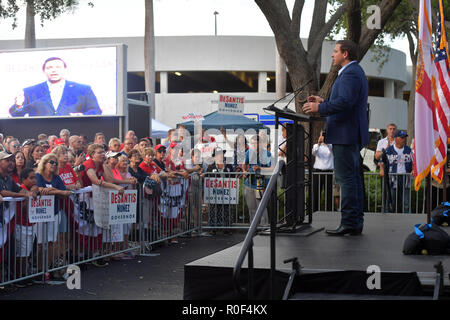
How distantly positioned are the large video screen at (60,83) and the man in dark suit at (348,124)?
11.2 meters

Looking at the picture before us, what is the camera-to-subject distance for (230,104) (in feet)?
50.6

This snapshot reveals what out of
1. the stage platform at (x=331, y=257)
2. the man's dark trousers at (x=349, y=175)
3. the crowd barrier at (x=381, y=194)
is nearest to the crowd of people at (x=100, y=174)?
the crowd barrier at (x=381, y=194)

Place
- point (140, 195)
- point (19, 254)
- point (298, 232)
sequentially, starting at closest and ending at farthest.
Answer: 1. point (298, 232)
2. point (19, 254)
3. point (140, 195)

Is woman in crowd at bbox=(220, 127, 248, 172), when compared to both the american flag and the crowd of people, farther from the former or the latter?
the american flag

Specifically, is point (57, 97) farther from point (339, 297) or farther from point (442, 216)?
point (339, 297)

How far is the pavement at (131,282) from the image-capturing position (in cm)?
721

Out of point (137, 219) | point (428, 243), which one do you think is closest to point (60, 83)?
point (137, 219)

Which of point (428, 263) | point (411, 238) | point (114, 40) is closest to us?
point (428, 263)

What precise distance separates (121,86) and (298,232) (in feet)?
35.9

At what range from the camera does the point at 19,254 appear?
773 cm

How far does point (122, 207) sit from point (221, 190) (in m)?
3.55

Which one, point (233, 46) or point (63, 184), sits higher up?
point (233, 46)

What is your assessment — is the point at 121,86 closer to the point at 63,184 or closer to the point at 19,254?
the point at 63,184

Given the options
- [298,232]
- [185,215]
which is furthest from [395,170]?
[298,232]
